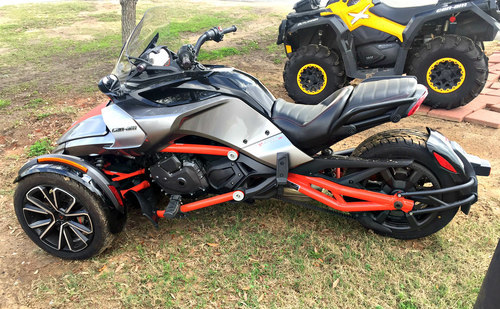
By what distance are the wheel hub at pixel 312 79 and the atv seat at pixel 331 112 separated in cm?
260

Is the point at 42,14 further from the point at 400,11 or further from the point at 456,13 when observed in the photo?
the point at 456,13

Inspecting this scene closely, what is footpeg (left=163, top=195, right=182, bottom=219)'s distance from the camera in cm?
277

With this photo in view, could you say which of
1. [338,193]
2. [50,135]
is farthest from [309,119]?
[50,135]

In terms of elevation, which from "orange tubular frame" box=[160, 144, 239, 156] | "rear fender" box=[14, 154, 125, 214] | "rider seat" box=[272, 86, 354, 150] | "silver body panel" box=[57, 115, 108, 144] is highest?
"rider seat" box=[272, 86, 354, 150]

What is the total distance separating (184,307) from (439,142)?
2.01 m

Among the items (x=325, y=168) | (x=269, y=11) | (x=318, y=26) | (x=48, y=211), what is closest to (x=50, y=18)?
(x=269, y=11)

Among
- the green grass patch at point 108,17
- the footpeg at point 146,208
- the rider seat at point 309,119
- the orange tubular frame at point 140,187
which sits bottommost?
the footpeg at point 146,208

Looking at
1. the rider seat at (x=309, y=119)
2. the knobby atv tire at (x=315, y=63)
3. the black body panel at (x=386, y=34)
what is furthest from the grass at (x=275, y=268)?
the black body panel at (x=386, y=34)

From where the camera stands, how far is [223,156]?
2768mm

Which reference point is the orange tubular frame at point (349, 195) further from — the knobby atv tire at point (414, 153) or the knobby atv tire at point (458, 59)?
the knobby atv tire at point (458, 59)

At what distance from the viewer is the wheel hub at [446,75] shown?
4.62m

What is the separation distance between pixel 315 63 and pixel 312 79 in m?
0.23

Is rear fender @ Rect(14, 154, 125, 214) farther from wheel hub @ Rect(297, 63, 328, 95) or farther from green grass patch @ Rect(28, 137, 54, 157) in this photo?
wheel hub @ Rect(297, 63, 328, 95)

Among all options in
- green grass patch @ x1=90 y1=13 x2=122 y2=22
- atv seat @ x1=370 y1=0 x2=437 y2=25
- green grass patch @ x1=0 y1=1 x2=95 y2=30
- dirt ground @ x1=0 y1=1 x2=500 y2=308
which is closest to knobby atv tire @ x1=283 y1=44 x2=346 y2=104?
dirt ground @ x1=0 y1=1 x2=500 y2=308
